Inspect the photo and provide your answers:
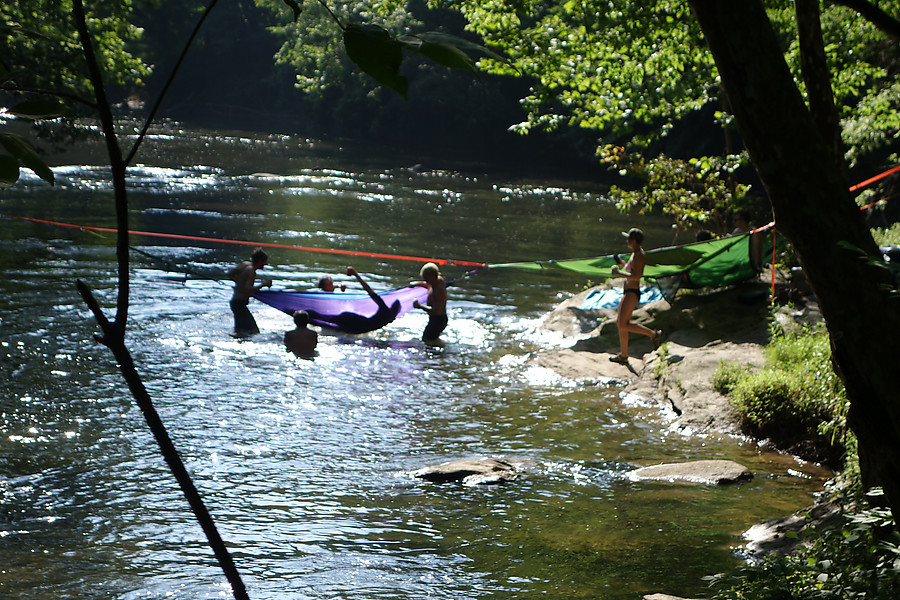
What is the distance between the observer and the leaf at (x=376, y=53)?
1003mm

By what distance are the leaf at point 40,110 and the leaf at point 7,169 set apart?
65 mm

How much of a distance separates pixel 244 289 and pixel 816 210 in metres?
9.76

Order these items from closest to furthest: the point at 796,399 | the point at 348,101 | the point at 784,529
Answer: the point at 784,529 → the point at 796,399 → the point at 348,101

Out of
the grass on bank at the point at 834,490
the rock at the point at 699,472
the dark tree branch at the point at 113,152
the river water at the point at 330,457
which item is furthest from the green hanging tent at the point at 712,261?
the dark tree branch at the point at 113,152

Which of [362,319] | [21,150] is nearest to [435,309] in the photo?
[362,319]

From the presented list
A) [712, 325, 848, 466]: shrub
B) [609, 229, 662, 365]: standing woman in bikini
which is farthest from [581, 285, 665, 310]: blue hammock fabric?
[712, 325, 848, 466]: shrub

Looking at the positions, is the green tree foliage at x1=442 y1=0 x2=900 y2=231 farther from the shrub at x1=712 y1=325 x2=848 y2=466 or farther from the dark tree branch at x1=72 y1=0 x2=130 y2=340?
the dark tree branch at x1=72 y1=0 x2=130 y2=340

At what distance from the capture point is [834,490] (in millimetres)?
5844

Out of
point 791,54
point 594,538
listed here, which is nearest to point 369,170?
point 791,54

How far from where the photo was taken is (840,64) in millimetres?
12203

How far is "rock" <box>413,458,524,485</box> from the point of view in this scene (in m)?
7.14

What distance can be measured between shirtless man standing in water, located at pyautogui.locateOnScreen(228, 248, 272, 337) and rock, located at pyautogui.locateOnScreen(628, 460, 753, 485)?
245 inches

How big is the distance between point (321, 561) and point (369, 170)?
99.1 feet

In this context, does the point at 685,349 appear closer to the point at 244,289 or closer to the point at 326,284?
the point at 326,284
